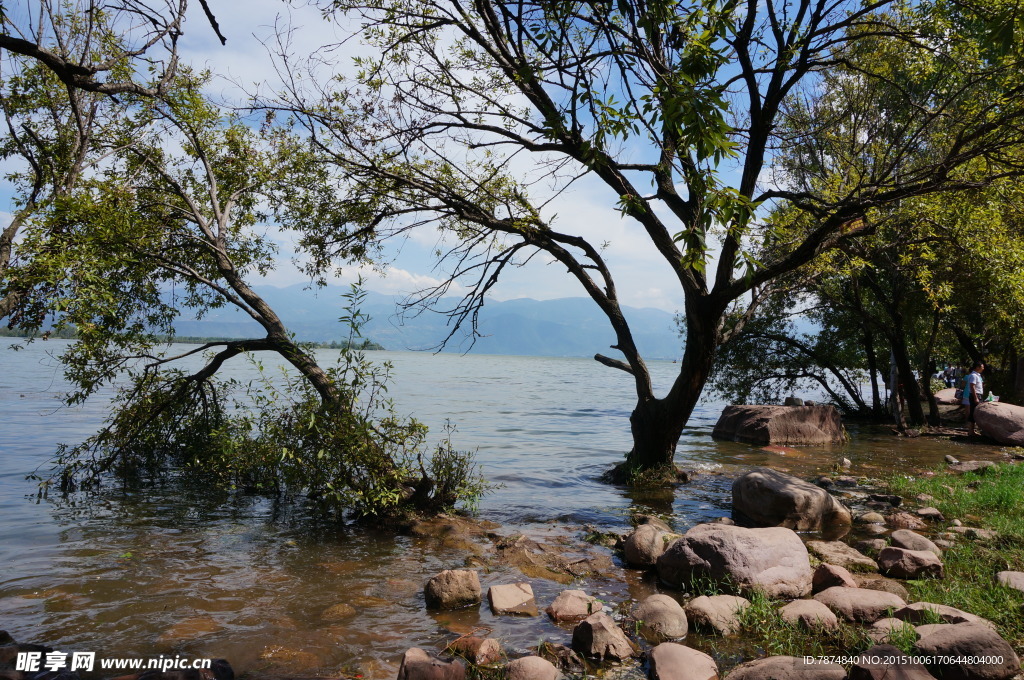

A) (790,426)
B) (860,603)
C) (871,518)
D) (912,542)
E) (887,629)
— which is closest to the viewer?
(887,629)

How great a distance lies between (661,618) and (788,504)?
4.52 meters

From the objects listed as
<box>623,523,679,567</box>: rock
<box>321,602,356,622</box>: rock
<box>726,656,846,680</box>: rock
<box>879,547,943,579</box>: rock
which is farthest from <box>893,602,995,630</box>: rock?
<box>321,602,356,622</box>: rock

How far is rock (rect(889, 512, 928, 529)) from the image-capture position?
9211 mm

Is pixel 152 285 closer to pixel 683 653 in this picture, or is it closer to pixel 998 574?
pixel 683 653

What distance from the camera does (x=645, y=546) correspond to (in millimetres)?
7875

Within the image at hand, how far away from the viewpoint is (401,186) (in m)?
11.1

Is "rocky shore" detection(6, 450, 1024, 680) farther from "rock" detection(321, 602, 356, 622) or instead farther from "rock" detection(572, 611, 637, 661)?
"rock" detection(321, 602, 356, 622)

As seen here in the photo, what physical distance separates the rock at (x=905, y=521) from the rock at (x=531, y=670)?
6815mm

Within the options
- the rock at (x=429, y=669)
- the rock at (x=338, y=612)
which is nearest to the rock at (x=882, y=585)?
the rock at (x=429, y=669)

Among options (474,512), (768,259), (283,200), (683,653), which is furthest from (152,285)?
(768,259)

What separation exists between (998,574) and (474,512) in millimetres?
7030

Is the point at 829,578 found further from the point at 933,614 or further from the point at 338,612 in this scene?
the point at 338,612

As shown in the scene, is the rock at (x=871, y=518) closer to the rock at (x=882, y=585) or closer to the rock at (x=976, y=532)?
the rock at (x=976, y=532)

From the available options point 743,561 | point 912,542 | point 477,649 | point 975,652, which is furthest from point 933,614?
point 477,649
